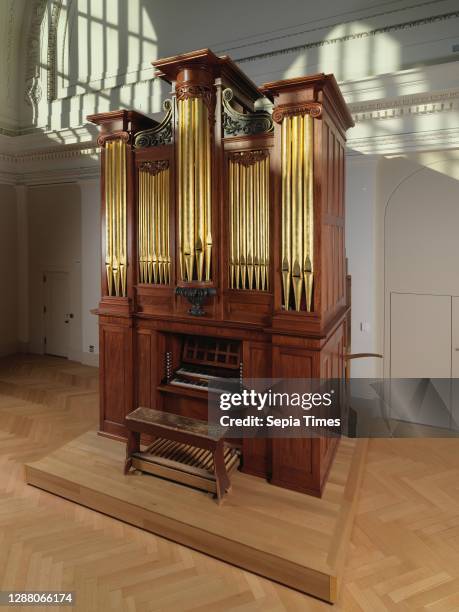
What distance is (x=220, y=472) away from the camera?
4.12 m

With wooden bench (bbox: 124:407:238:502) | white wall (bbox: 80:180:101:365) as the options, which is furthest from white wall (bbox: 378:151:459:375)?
white wall (bbox: 80:180:101:365)

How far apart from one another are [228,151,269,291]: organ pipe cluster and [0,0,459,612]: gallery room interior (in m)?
0.02

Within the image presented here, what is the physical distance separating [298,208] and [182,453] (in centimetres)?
260

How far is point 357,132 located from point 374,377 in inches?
132

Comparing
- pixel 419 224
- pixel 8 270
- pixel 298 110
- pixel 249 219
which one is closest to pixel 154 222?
pixel 249 219

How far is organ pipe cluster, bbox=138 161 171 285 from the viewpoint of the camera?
16.1 feet

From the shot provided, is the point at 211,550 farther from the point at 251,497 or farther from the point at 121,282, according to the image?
the point at 121,282

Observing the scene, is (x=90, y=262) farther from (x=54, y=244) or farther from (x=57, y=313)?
(x=57, y=313)

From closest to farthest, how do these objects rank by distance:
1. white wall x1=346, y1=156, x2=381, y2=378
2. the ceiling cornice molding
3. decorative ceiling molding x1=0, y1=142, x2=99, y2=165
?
white wall x1=346, y1=156, x2=381, y2=378, decorative ceiling molding x1=0, y1=142, x2=99, y2=165, the ceiling cornice molding

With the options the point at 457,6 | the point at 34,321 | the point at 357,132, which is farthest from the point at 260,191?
the point at 34,321

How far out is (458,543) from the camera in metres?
3.82

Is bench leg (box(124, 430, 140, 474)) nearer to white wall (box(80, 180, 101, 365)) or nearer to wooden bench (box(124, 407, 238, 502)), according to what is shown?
wooden bench (box(124, 407, 238, 502))

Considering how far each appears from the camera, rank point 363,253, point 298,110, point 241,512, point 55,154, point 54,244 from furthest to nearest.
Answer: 1. point 54,244
2. point 55,154
3. point 363,253
4. point 298,110
5. point 241,512

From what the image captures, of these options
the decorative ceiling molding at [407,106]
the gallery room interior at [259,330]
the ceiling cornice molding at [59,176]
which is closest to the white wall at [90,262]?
the ceiling cornice molding at [59,176]
